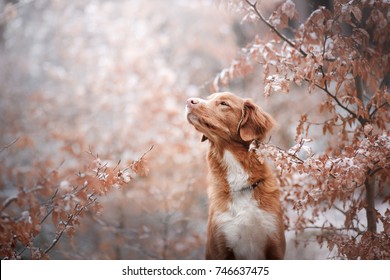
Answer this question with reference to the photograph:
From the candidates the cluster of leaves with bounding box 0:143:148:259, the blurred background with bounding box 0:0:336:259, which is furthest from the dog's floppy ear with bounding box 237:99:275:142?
the blurred background with bounding box 0:0:336:259

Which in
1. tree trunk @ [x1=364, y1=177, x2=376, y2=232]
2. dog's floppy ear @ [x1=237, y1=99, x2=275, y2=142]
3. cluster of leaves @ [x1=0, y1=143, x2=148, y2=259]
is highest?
dog's floppy ear @ [x1=237, y1=99, x2=275, y2=142]

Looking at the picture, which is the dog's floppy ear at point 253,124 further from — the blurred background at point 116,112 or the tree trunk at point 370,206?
the blurred background at point 116,112

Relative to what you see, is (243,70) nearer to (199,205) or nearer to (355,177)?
(355,177)

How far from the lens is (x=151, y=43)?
6.57 m

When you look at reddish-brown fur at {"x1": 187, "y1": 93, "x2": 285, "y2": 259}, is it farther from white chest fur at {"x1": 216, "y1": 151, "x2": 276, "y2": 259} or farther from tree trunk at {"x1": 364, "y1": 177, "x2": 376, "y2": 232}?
tree trunk at {"x1": 364, "y1": 177, "x2": 376, "y2": 232}

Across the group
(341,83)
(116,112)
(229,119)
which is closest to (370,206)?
(341,83)

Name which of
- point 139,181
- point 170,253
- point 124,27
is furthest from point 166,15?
point 170,253

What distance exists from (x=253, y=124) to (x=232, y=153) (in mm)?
246

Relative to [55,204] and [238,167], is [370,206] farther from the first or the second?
[55,204]

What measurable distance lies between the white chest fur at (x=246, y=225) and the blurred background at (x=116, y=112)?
1785 millimetres

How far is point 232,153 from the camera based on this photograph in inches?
120

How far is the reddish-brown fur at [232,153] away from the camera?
293cm

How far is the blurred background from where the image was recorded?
17.4ft

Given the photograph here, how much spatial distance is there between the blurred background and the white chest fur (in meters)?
1.79
